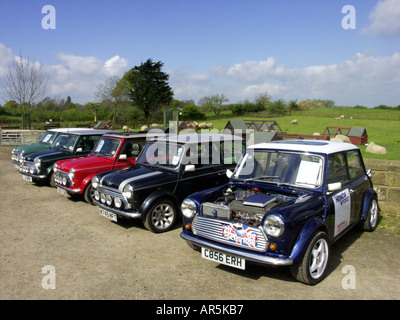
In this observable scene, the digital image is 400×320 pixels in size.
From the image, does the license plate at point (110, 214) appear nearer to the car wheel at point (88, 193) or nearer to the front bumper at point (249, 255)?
the car wheel at point (88, 193)

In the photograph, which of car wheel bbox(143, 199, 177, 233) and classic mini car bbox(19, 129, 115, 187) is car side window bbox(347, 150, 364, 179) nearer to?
car wheel bbox(143, 199, 177, 233)

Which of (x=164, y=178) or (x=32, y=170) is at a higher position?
(x=164, y=178)

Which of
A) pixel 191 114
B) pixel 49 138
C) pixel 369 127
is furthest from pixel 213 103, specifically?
pixel 49 138

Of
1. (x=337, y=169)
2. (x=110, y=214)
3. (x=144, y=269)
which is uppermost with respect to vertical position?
(x=337, y=169)

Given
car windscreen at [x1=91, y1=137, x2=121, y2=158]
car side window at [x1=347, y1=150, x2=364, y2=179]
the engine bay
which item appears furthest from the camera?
car windscreen at [x1=91, y1=137, x2=121, y2=158]

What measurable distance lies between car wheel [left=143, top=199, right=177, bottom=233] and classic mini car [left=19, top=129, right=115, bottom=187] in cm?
500

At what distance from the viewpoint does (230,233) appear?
13.2 feet

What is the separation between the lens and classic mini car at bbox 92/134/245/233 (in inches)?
232

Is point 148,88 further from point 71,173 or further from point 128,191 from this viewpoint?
point 128,191

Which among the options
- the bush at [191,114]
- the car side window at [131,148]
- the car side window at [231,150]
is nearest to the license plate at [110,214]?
the car side window at [131,148]

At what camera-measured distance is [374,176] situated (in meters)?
7.11

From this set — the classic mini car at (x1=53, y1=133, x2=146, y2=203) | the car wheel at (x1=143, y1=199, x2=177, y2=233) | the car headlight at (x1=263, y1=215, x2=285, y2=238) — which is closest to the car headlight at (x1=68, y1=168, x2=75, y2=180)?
the classic mini car at (x1=53, y1=133, x2=146, y2=203)

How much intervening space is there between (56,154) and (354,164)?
852 centimetres

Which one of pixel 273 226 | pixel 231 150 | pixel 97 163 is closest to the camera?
pixel 273 226
